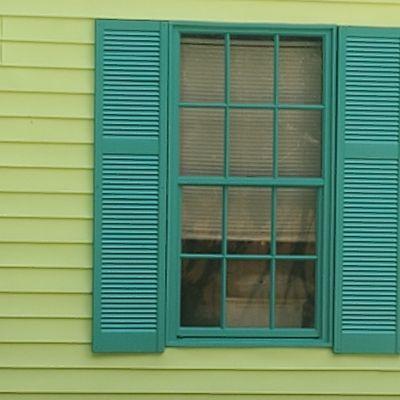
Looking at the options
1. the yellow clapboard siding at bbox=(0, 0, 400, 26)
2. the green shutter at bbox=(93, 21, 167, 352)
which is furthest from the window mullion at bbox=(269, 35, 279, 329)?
the green shutter at bbox=(93, 21, 167, 352)

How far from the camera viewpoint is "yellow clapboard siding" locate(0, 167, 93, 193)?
611cm

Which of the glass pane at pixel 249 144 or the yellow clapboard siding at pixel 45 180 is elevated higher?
the glass pane at pixel 249 144

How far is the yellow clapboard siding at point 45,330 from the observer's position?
613 centimetres

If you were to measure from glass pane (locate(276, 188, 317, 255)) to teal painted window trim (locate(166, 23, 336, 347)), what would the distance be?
0.16ft

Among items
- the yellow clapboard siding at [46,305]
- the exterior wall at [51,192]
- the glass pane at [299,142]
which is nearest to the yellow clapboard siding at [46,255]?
the exterior wall at [51,192]

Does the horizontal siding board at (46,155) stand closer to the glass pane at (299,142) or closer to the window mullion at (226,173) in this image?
the window mullion at (226,173)

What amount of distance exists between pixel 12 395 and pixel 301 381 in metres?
1.62

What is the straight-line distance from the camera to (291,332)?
6312mm

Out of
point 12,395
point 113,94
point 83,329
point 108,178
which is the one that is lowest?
point 12,395

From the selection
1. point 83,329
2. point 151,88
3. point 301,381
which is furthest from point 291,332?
point 151,88

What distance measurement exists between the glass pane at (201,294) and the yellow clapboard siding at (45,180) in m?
0.75

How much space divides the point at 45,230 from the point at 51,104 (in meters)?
0.69

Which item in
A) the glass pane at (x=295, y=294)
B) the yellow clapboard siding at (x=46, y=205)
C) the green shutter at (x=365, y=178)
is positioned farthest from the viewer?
the glass pane at (x=295, y=294)

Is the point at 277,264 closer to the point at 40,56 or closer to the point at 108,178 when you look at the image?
the point at 108,178
